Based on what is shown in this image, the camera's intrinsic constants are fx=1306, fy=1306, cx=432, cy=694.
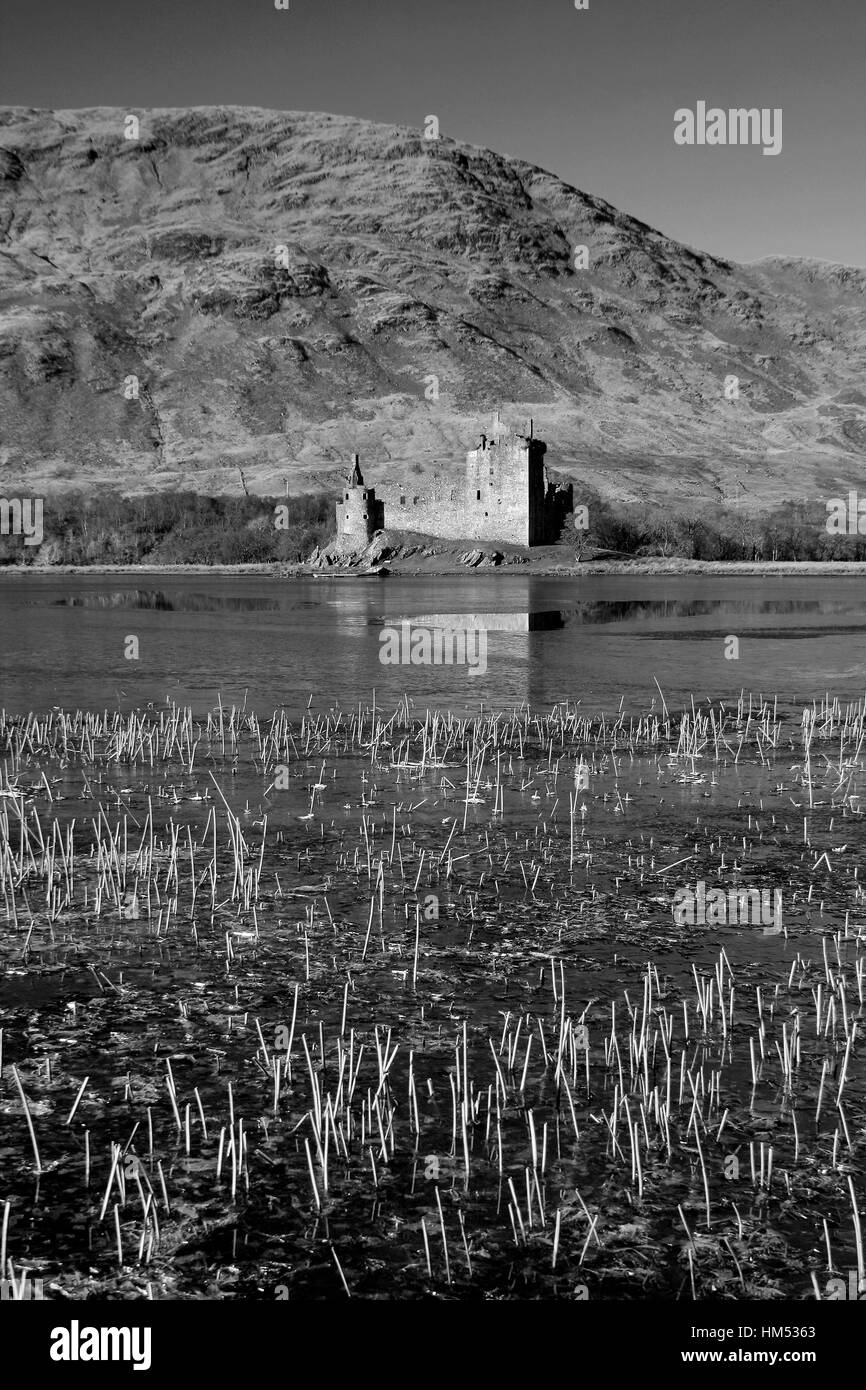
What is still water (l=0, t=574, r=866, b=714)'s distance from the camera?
98.8ft

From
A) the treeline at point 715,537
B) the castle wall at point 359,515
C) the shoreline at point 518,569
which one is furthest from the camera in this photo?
the treeline at point 715,537

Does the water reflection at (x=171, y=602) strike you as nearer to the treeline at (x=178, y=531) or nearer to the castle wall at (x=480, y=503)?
the castle wall at (x=480, y=503)

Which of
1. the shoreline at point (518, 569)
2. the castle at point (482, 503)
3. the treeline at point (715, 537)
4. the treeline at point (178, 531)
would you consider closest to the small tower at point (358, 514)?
the castle at point (482, 503)

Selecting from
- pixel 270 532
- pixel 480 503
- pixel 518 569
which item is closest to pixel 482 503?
pixel 480 503

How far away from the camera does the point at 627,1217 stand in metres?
6.63

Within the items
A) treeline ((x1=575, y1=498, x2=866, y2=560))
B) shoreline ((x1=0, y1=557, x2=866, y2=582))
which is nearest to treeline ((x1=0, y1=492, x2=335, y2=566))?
shoreline ((x1=0, y1=557, x2=866, y2=582))

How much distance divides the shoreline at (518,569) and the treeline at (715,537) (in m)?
2.37

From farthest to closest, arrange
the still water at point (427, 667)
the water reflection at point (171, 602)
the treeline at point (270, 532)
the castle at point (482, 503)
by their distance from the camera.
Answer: the treeline at point (270, 532) < the castle at point (482, 503) < the water reflection at point (171, 602) < the still water at point (427, 667)

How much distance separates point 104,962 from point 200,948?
2.59 ft

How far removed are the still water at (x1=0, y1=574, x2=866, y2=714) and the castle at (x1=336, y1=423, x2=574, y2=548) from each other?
20381mm

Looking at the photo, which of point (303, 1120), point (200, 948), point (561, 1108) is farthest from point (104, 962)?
point (561, 1108)

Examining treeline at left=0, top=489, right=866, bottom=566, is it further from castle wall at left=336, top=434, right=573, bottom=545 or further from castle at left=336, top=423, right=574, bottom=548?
castle wall at left=336, top=434, right=573, bottom=545

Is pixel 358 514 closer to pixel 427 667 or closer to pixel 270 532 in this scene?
pixel 270 532

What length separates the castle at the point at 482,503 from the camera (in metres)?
105
